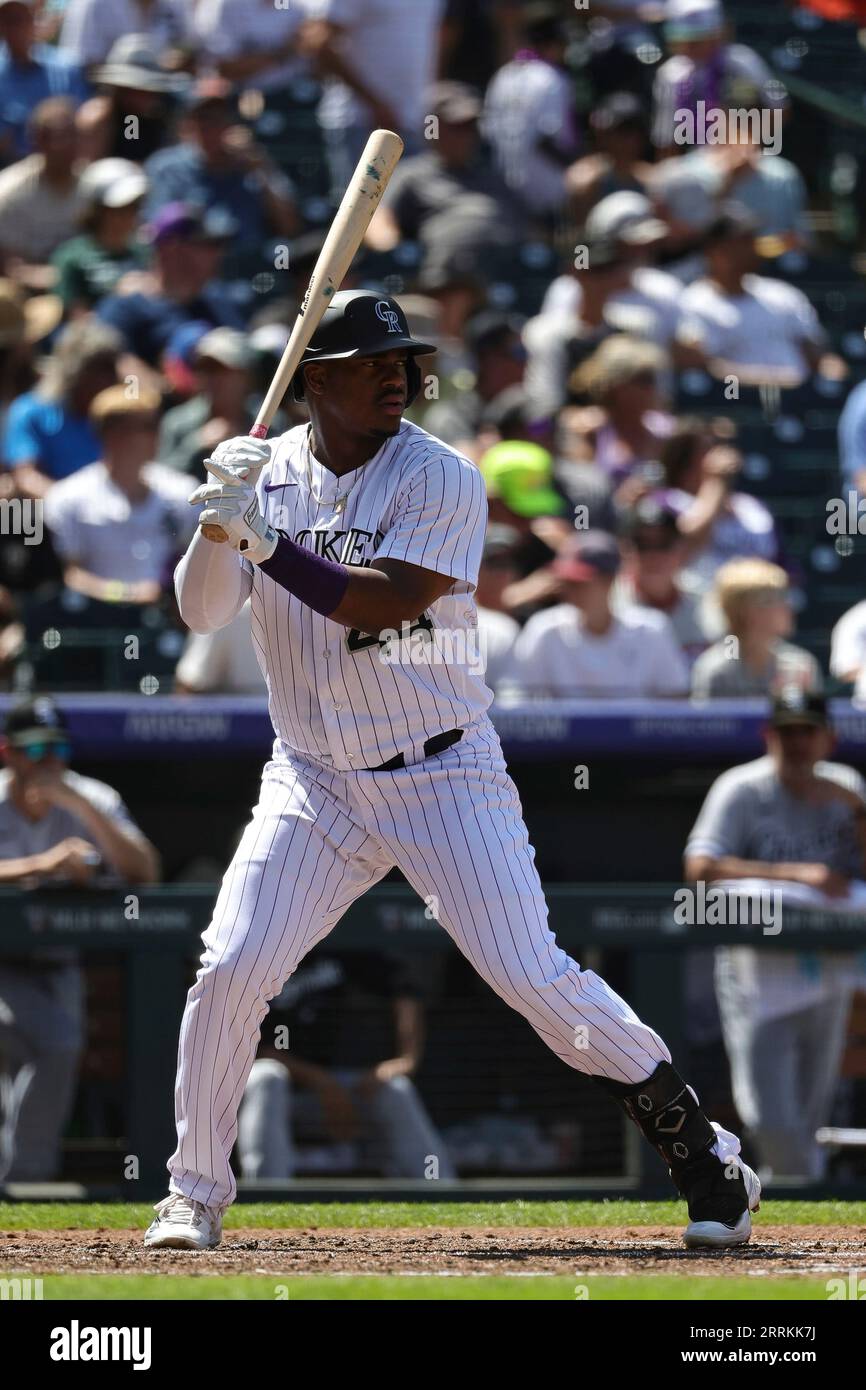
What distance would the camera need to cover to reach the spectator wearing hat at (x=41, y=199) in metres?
9.41

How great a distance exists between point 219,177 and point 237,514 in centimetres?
633

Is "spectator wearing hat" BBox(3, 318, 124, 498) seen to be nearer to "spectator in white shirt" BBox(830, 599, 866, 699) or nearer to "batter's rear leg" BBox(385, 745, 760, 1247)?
"spectator in white shirt" BBox(830, 599, 866, 699)

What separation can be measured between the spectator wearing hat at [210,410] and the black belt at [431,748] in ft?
13.1

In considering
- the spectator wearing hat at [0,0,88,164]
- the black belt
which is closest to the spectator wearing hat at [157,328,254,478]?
the spectator wearing hat at [0,0,88,164]

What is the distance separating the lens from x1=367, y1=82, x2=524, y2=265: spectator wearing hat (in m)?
9.92

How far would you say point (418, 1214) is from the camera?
548cm

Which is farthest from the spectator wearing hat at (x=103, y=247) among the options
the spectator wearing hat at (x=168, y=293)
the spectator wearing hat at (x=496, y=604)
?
the spectator wearing hat at (x=496, y=604)

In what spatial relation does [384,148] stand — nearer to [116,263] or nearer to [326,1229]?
[326,1229]

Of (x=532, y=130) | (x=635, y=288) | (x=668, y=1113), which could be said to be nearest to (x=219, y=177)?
(x=532, y=130)

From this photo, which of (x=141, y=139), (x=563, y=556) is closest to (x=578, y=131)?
(x=141, y=139)

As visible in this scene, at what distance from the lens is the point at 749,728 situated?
22.9 feet

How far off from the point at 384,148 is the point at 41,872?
254cm
